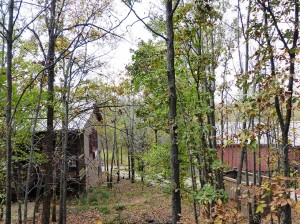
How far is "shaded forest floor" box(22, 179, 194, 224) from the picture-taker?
14.8 m

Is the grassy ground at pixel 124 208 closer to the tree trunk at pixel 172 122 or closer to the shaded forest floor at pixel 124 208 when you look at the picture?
the shaded forest floor at pixel 124 208

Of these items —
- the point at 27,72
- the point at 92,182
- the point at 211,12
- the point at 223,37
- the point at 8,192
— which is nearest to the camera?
the point at 8,192

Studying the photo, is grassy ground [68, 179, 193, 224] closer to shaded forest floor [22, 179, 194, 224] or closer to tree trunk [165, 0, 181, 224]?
shaded forest floor [22, 179, 194, 224]

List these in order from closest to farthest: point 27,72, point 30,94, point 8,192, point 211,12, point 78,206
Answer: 1. point 8,192
2. point 211,12
3. point 30,94
4. point 27,72
5. point 78,206

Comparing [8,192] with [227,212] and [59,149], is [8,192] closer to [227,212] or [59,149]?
[227,212]

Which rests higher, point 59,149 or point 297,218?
point 59,149

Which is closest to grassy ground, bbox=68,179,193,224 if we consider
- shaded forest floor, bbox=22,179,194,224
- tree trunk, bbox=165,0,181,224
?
shaded forest floor, bbox=22,179,194,224

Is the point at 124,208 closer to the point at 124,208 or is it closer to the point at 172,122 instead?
the point at 124,208

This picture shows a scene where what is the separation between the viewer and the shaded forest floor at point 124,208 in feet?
48.7

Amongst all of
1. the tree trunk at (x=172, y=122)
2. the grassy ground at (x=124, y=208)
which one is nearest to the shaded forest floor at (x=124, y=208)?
the grassy ground at (x=124, y=208)

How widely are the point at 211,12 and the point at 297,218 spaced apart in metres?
11.4

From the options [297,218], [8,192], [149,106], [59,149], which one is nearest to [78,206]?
[59,149]

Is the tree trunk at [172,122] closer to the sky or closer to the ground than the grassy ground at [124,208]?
closer to the sky

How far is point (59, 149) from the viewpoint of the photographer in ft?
38.1
